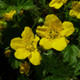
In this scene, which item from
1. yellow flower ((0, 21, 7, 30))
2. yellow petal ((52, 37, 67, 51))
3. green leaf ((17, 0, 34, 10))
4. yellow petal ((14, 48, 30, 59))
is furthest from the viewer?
yellow flower ((0, 21, 7, 30))

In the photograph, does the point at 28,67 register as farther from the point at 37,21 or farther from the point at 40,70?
the point at 37,21

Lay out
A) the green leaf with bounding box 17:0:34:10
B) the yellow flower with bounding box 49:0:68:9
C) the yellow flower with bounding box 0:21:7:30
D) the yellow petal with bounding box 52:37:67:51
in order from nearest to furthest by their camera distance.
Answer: the yellow petal with bounding box 52:37:67:51 → the green leaf with bounding box 17:0:34:10 → the yellow flower with bounding box 49:0:68:9 → the yellow flower with bounding box 0:21:7:30

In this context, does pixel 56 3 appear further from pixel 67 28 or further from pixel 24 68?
pixel 24 68

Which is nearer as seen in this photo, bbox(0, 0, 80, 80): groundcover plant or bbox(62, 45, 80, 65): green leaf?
bbox(0, 0, 80, 80): groundcover plant

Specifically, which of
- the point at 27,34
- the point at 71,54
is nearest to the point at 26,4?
the point at 27,34

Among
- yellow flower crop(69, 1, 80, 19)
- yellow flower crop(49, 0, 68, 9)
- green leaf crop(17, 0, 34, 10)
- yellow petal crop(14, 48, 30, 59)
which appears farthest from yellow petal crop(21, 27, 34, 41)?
yellow flower crop(69, 1, 80, 19)

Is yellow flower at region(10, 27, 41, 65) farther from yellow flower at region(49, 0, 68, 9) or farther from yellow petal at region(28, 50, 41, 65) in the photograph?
yellow flower at region(49, 0, 68, 9)

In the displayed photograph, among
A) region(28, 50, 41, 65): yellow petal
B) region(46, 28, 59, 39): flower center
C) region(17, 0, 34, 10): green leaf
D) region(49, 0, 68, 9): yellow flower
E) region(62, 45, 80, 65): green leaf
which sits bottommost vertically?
region(62, 45, 80, 65): green leaf

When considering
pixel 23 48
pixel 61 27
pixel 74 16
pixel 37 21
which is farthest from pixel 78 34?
pixel 23 48
